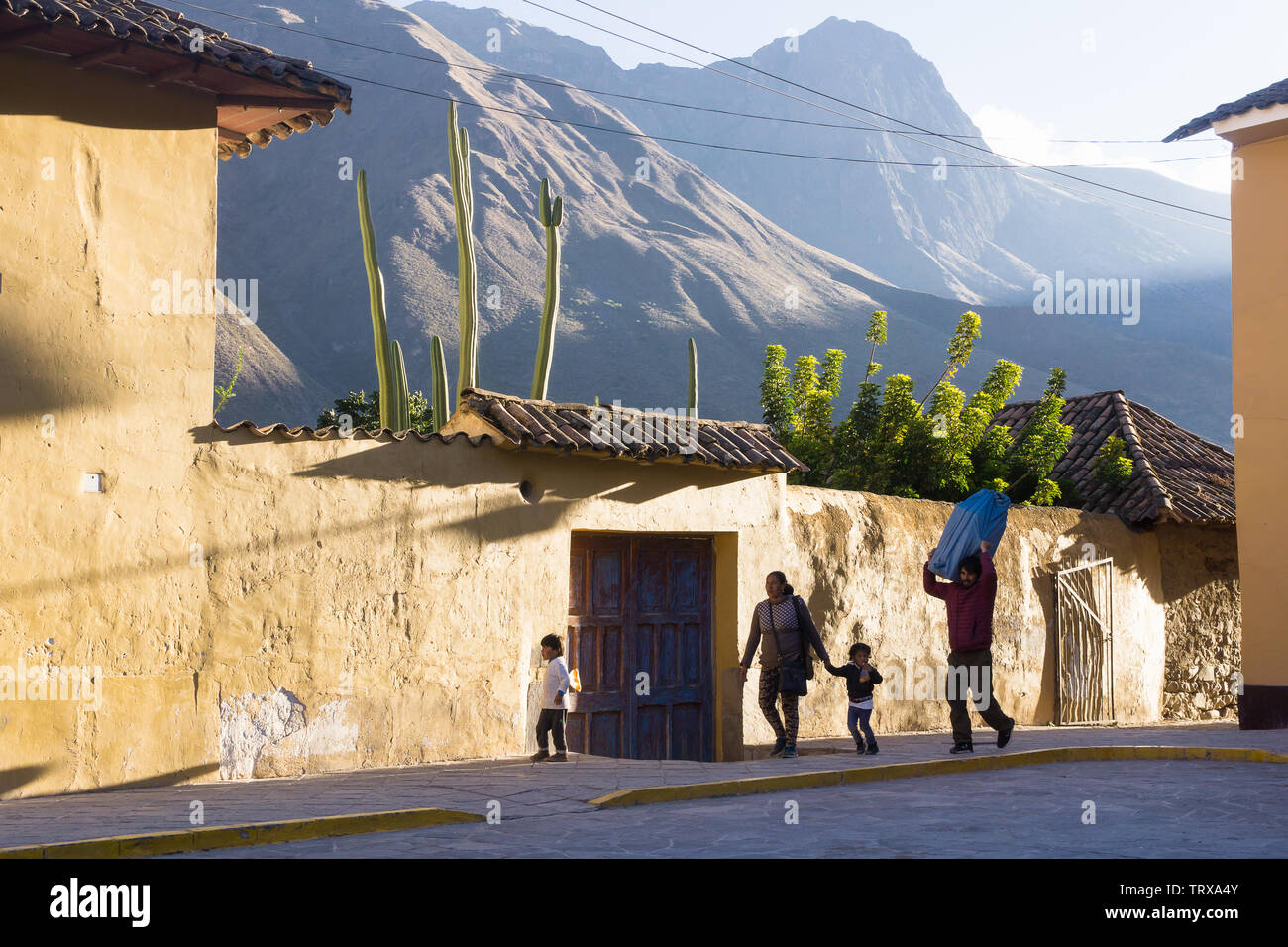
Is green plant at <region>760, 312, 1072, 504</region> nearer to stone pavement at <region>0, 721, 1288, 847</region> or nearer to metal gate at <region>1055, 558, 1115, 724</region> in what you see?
metal gate at <region>1055, 558, 1115, 724</region>

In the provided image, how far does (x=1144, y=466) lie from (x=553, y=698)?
36.4 feet

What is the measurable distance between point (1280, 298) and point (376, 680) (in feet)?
32.3

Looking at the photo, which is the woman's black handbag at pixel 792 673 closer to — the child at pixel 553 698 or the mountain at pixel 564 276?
the child at pixel 553 698

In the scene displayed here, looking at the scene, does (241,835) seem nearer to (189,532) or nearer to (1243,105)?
(189,532)

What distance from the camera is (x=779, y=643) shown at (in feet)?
35.1

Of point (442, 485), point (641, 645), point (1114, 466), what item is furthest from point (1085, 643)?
point (442, 485)

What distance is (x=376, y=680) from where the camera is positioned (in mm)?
9758

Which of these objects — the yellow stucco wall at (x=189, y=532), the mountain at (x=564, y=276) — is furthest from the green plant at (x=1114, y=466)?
the mountain at (x=564, y=276)

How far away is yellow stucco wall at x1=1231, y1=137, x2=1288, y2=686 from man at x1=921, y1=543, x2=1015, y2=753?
3.88 m

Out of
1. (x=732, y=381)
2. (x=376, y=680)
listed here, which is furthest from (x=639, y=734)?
(x=732, y=381)

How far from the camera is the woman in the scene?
1065 centimetres

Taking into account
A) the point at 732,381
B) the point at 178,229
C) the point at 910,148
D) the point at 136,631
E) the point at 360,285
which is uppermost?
the point at 910,148
